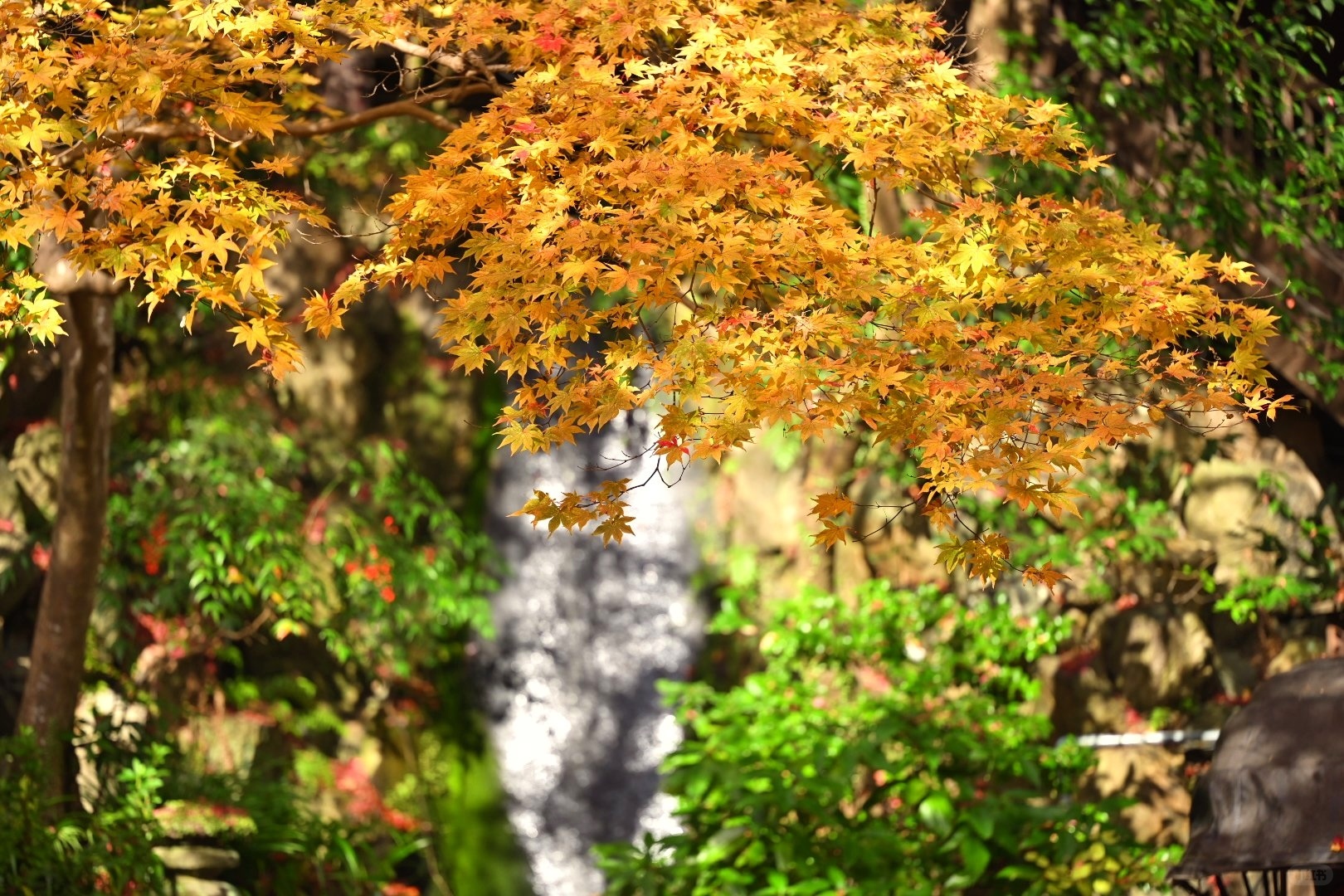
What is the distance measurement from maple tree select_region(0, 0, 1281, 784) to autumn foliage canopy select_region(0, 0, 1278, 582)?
1 centimetres

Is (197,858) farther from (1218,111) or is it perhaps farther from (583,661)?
(1218,111)

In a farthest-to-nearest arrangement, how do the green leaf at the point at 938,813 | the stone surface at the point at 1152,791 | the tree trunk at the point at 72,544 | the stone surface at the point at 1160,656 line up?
the stone surface at the point at 1160,656
the stone surface at the point at 1152,791
the green leaf at the point at 938,813
the tree trunk at the point at 72,544

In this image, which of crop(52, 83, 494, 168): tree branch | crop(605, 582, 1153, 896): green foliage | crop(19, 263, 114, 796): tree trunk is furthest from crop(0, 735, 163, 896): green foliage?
crop(52, 83, 494, 168): tree branch

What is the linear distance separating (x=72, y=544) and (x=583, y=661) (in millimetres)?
4247

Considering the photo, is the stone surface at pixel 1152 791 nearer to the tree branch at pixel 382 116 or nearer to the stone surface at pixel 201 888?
the stone surface at pixel 201 888

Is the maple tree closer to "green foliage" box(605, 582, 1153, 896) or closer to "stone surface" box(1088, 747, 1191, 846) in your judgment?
"green foliage" box(605, 582, 1153, 896)

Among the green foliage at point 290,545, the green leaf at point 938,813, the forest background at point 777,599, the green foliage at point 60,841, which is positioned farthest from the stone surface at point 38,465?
the green leaf at point 938,813

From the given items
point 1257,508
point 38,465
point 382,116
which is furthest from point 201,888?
point 1257,508

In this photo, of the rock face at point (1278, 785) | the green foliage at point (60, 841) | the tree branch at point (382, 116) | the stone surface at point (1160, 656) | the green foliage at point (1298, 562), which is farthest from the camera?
the stone surface at point (1160, 656)

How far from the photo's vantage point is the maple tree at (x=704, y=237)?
414 cm

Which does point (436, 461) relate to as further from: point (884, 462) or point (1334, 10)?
point (1334, 10)

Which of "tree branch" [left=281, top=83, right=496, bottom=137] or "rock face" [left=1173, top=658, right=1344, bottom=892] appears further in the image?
"tree branch" [left=281, top=83, right=496, bottom=137]

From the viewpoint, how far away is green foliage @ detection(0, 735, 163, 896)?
618 centimetres

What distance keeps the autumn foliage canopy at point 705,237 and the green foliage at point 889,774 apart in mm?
2856
